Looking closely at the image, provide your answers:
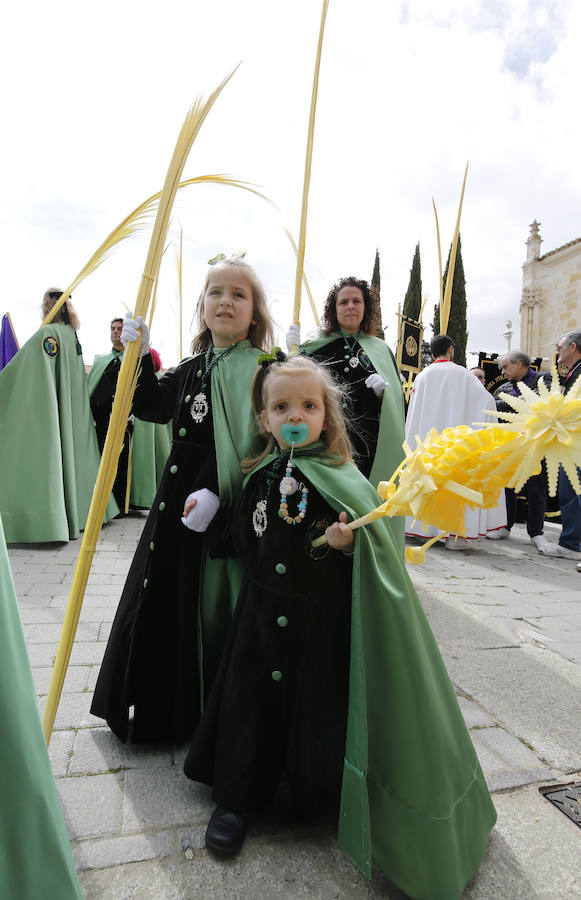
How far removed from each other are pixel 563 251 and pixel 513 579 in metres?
18.1

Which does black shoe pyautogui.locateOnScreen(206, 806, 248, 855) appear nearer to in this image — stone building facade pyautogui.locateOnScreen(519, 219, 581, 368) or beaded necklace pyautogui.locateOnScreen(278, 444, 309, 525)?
beaded necklace pyautogui.locateOnScreen(278, 444, 309, 525)

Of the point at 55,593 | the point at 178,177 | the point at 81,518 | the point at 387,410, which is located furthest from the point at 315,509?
the point at 81,518

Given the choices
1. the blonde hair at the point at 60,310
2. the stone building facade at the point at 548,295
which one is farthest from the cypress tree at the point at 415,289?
the blonde hair at the point at 60,310

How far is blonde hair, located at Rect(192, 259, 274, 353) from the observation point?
2.01 m

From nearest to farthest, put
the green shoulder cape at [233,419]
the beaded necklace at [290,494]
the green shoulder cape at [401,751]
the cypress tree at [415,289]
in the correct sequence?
the green shoulder cape at [401,751], the beaded necklace at [290,494], the green shoulder cape at [233,419], the cypress tree at [415,289]

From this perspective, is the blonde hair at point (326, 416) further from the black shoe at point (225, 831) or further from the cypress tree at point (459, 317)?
the cypress tree at point (459, 317)

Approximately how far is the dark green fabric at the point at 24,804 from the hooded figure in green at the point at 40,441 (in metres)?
4.23

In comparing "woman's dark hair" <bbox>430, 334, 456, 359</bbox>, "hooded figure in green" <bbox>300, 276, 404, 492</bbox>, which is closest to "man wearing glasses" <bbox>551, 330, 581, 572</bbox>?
"woman's dark hair" <bbox>430, 334, 456, 359</bbox>

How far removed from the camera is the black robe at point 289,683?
149cm

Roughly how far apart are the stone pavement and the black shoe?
3 cm

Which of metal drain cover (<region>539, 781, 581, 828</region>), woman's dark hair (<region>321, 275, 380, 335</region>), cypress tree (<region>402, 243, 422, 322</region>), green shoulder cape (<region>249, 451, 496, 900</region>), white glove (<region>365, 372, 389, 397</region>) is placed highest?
cypress tree (<region>402, 243, 422, 322</region>)

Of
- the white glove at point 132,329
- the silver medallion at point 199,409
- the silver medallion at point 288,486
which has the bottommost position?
the silver medallion at point 288,486

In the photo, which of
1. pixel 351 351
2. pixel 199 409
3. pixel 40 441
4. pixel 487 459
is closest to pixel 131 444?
pixel 40 441

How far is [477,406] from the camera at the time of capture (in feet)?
19.3
